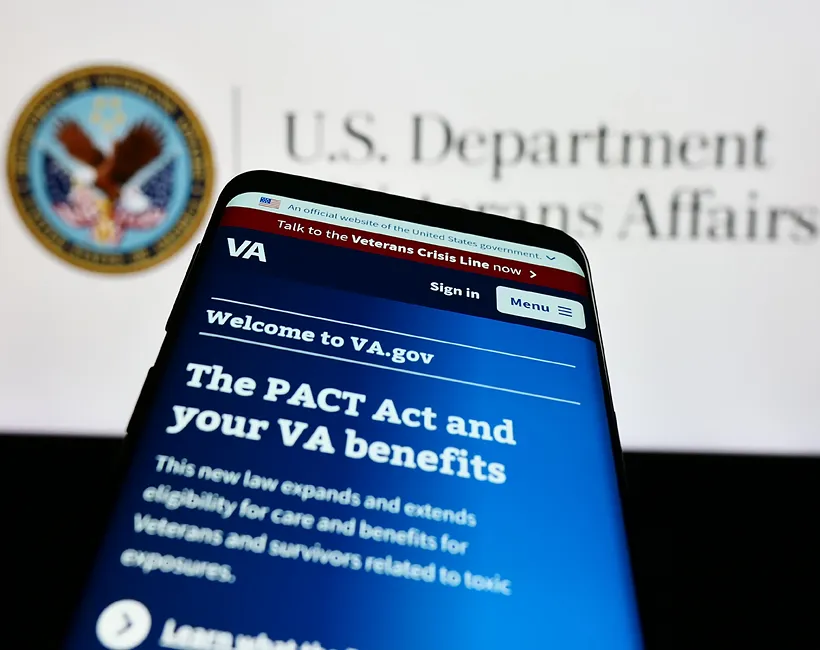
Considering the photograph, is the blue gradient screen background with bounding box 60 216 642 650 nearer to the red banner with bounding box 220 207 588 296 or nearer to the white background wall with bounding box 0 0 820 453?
the red banner with bounding box 220 207 588 296

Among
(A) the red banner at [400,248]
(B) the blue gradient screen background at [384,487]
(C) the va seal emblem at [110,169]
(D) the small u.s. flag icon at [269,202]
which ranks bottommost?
(B) the blue gradient screen background at [384,487]

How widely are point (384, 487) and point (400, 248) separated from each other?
11 centimetres

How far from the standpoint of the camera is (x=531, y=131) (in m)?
0.65

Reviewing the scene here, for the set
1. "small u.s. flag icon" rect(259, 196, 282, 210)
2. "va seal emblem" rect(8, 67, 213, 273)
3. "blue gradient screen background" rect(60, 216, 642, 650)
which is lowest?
"blue gradient screen background" rect(60, 216, 642, 650)

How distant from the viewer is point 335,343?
0.25m

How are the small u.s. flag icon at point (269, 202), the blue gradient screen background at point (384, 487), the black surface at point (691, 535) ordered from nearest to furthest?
the blue gradient screen background at point (384, 487) < the small u.s. flag icon at point (269, 202) < the black surface at point (691, 535)

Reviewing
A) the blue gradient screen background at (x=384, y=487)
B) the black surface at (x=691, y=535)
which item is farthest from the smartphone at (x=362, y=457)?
the black surface at (x=691, y=535)

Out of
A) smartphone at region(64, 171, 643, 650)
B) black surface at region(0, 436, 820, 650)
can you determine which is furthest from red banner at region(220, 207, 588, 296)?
black surface at region(0, 436, 820, 650)

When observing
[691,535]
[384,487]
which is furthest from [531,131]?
[384,487]

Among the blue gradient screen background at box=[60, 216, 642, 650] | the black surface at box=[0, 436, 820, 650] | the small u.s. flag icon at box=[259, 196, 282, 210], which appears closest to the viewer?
the blue gradient screen background at box=[60, 216, 642, 650]

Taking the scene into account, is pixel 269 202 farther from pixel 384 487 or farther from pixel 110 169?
pixel 110 169

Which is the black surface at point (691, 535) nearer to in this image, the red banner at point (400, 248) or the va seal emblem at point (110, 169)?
the va seal emblem at point (110, 169)

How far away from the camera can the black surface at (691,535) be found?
574mm

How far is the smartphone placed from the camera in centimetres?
20
